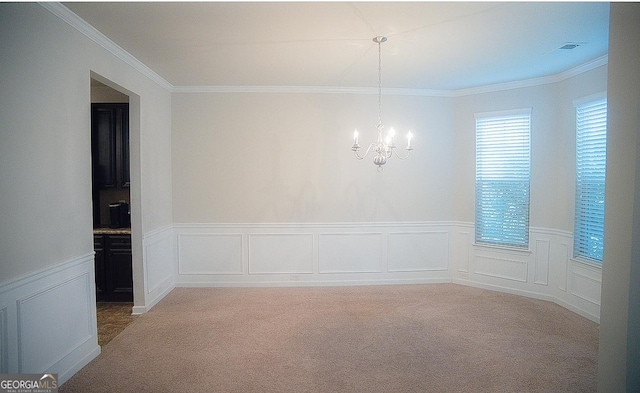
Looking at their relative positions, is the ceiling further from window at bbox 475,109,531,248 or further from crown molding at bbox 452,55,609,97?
window at bbox 475,109,531,248

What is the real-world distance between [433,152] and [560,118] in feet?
5.62

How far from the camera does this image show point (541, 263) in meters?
4.94

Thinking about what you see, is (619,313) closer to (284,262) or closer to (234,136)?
(284,262)

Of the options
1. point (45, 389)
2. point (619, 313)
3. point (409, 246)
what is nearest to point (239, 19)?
point (45, 389)

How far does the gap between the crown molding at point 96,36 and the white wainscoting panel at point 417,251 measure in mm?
4133

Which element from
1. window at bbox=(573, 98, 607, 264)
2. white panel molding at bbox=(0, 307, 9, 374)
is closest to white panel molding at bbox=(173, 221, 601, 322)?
window at bbox=(573, 98, 607, 264)

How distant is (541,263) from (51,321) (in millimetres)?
5574

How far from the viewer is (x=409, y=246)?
18.8 ft

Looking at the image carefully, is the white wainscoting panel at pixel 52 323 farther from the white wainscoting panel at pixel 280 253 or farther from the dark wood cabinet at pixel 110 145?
the white wainscoting panel at pixel 280 253

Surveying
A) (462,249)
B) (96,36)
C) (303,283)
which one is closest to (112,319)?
(303,283)

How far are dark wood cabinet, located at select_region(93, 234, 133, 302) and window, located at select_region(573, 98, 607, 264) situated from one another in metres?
5.70

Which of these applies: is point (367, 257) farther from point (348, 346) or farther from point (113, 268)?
point (113, 268)

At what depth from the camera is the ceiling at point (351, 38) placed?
2910 millimetres

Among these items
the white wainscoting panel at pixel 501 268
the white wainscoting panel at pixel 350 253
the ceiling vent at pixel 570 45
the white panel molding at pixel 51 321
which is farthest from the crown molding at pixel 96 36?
the white wainscoting panel at pixel 501 268
